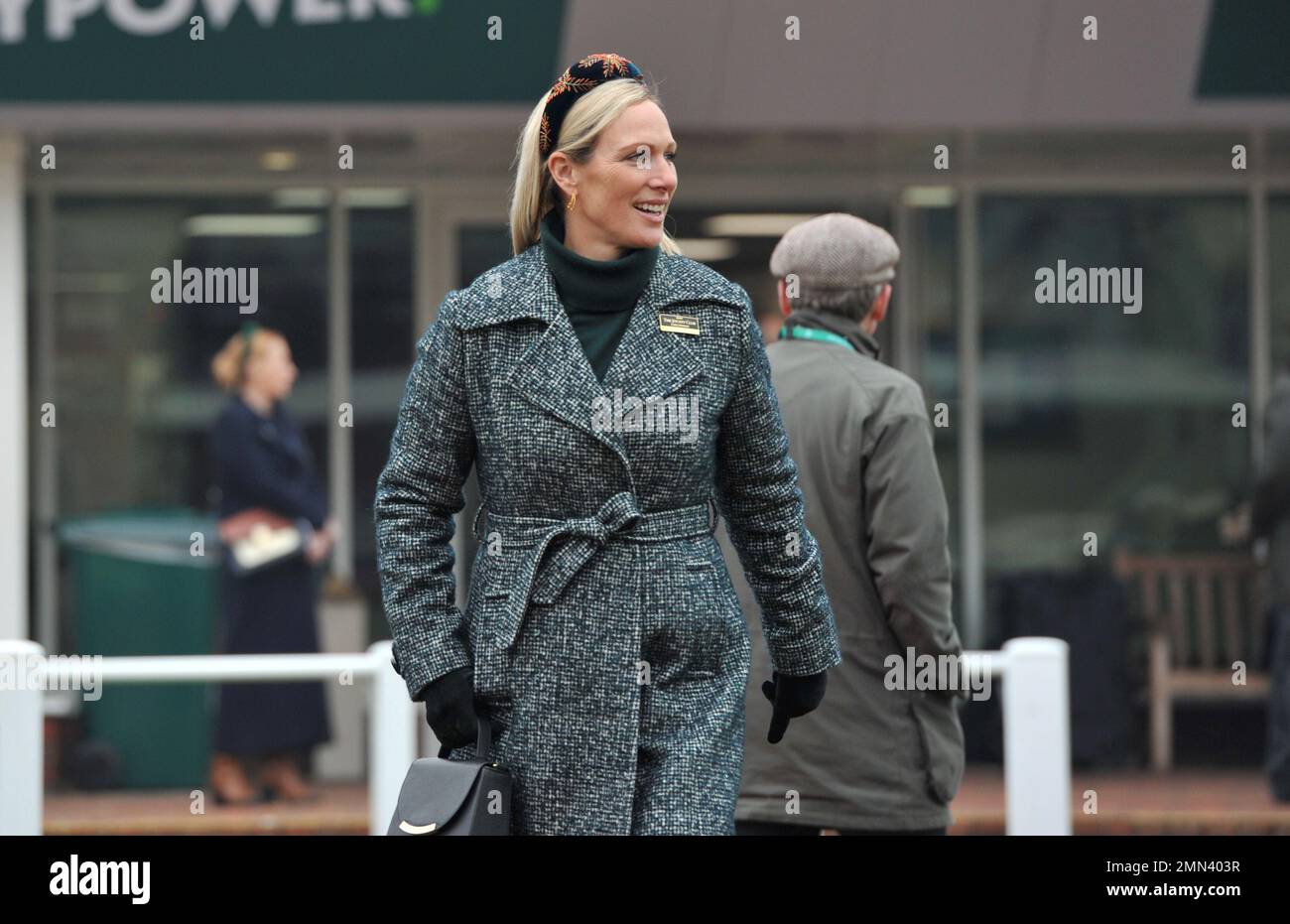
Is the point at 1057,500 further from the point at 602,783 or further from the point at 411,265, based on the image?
the point at 602,783

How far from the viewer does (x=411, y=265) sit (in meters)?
10.1

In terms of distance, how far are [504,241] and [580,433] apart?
6509mm

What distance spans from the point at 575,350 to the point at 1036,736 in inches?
135

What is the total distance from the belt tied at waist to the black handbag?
22 cm

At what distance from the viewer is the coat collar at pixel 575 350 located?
139 inches

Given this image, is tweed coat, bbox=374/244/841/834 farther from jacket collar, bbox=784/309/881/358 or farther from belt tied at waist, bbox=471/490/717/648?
jacket collar, bbox=784/309/881/358

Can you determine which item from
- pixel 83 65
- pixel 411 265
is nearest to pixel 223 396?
pixel 411 265

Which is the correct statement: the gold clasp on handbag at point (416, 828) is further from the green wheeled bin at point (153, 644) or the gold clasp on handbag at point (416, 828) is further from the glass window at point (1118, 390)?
the glass window at point (1118, 390)

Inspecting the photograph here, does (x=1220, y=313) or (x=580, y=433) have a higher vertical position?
(x=1220, y=313)

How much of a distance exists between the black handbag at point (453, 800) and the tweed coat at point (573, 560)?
3.6 inches

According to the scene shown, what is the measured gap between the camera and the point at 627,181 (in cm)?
361

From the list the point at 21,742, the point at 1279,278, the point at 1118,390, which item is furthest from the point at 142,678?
the point at 1279,278

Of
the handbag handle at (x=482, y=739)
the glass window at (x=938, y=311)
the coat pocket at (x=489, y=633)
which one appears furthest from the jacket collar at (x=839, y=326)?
the glass window at (x=938, y=311)

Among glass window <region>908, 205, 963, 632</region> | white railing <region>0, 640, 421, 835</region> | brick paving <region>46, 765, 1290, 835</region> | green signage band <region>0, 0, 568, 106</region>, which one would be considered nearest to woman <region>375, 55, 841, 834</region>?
white railing <region>0, 640, 421, 835</region>
